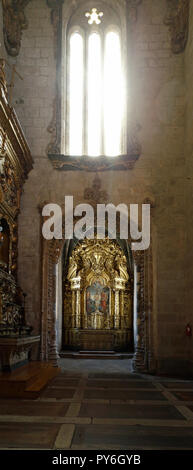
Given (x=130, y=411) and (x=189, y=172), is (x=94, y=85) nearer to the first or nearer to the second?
(x=189, y=172)

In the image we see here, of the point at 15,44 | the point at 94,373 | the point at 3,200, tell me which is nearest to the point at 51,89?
the point at 15,44

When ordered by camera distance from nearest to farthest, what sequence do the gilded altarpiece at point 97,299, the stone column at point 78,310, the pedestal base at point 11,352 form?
1. the pedestal base at point 11,352
2. the gilded altarpiece at point 97,299
3. the stone column at point 78,310

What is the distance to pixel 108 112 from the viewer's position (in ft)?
40.2

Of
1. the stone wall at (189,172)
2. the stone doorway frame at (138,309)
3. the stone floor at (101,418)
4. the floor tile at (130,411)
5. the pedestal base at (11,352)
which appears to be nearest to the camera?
the stone floor at (101,418)

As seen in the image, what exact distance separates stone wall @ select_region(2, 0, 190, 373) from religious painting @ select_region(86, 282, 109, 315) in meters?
7.45

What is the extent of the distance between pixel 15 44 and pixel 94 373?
27.3ft

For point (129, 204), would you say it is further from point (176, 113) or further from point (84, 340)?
point (84, 340)

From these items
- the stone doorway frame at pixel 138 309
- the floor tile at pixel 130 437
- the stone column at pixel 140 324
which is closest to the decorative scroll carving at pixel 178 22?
the stone doorway frame at pixel 138 309

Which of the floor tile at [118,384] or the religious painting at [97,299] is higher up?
the religious painting at [97,299]

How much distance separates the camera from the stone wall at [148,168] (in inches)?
430

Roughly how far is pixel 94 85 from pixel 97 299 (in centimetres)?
883

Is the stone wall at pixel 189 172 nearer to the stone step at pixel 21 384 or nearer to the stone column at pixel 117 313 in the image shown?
the stone step at pixel 21 384

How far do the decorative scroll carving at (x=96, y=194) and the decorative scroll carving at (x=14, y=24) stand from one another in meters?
3.98

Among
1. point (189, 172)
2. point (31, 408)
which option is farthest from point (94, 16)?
point (31, 408)
